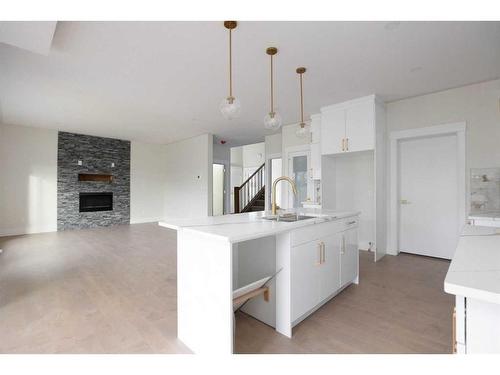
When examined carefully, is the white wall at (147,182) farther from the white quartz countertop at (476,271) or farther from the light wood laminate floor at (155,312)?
the white quartz countertop at (476,271)

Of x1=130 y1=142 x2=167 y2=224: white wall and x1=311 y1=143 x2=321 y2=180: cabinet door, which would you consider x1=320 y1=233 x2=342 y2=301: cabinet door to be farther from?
x1=130 y1=142 x2=167 y2=224: white wall

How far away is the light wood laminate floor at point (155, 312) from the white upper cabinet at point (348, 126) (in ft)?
6.40

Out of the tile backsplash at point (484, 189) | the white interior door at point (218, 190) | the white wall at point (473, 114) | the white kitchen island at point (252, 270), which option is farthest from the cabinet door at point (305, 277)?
the white interior door at point (218, 190)

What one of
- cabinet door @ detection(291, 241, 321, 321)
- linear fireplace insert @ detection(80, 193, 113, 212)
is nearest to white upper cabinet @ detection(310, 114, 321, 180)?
cabinet door @ detection(291, 241, 321, 321)

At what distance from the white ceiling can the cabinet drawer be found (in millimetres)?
1909

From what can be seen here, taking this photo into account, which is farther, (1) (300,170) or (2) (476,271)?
(1) (300,170)

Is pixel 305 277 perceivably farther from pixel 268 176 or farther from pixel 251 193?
pixel 251 193

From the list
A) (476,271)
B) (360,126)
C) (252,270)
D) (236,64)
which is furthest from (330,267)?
(360,126)

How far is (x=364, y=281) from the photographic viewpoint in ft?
10.1

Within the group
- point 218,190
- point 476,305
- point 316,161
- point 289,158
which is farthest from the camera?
point 218,190

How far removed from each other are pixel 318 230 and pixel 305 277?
429 mm

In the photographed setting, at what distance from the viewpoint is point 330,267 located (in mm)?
2414

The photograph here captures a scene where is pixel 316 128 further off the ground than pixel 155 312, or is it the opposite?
pixel 316 128
